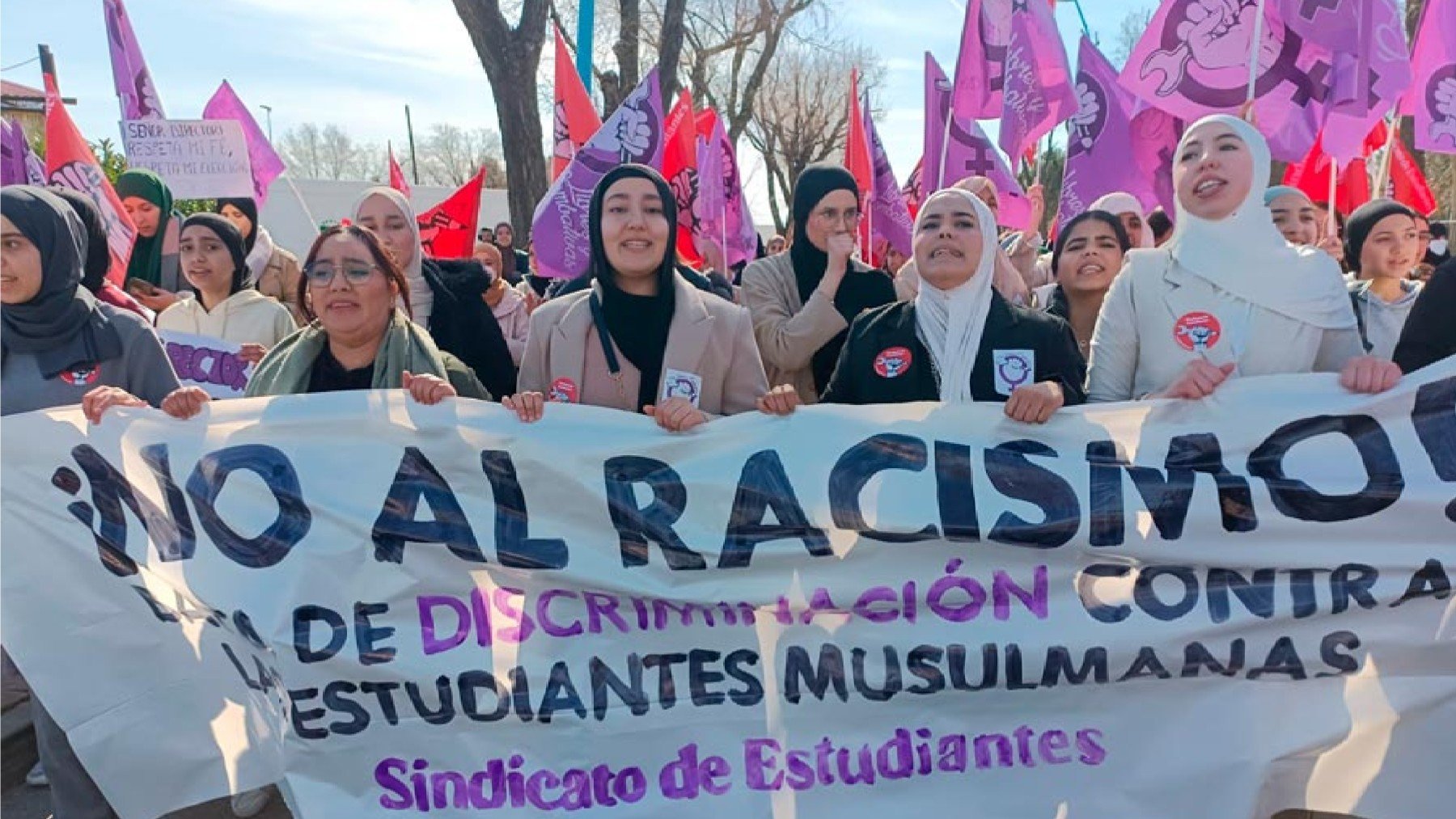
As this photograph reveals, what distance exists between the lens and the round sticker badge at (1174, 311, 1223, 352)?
8.46ft

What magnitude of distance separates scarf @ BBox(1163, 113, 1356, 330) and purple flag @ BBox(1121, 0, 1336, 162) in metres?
1.64

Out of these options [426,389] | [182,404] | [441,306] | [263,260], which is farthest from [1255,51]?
[263,260]

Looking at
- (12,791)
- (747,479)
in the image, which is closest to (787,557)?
(747,479)

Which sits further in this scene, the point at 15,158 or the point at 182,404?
the point at 15,158

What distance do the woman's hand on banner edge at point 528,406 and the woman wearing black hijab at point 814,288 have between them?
44.1 inches

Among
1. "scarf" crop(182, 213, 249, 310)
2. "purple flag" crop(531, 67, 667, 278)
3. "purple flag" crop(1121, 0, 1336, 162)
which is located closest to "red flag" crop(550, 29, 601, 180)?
"purple flag" crop(531, 67, 667, 278)

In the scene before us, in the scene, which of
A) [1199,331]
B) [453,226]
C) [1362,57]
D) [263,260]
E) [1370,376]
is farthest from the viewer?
[453,226]

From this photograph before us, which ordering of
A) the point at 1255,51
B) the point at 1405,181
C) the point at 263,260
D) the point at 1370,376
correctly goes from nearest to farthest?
the point at 1370,376 → the point at 1255,51 → the point at 263,260 → the point at 1405,181

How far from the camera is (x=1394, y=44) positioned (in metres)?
4.25

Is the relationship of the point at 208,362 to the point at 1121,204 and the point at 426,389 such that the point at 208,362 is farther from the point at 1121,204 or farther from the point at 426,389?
the point at 1121,204

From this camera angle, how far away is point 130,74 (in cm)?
520

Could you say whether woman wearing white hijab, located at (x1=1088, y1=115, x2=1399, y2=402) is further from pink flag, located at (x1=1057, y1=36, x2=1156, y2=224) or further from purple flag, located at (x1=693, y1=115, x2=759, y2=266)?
purple flag, located at (x1=693, y1=115, x2=759, y2=266)

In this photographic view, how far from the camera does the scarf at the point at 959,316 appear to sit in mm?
2711

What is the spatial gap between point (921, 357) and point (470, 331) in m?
1.77
